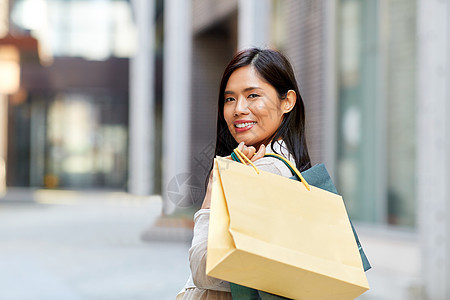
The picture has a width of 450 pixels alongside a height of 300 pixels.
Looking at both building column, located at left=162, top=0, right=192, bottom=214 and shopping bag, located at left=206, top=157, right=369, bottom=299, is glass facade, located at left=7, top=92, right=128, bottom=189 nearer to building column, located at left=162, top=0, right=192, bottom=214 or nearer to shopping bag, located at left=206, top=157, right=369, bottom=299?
building column, located at left=162, top=0, right=192, bottom=214

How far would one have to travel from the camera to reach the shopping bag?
1.19 m

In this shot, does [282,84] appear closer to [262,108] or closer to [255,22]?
[262,108]

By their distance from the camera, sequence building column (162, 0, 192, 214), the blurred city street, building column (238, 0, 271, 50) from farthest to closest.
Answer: building column (162, 0, 192, 214) < building column (238, 0, 271, 50) < the blurred city street

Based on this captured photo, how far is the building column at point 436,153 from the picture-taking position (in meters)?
5.43

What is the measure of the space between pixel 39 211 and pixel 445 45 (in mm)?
13720

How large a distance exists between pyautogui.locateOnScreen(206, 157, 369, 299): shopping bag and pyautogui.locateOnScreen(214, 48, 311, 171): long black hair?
24 centimetres

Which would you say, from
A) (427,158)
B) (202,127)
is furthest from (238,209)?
(202,127)

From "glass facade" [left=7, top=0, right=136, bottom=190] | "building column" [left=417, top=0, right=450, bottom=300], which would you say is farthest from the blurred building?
"glass facade" [left=7, top=0, right=136, bottom=190]

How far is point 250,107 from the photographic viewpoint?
1.54m

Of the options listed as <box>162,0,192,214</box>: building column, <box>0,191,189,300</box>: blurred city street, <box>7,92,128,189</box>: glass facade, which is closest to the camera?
<box>0,191,189,300</box>: blurred city street

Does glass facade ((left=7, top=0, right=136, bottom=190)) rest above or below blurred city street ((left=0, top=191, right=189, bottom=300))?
above

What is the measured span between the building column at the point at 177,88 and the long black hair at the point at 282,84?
1198cm

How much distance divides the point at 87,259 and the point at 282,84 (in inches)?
288

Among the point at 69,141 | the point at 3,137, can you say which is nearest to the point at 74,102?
the point at 69,141
